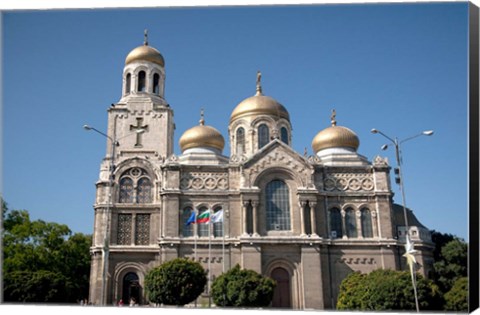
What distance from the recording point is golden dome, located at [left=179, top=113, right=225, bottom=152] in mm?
42875

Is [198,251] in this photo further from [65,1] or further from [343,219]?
[65,1]

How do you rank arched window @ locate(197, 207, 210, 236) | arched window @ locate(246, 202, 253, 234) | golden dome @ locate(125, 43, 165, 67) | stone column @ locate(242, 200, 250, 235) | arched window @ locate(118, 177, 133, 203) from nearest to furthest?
1. stone column @ locate(242, 200, 250, 235)
2. arched window @ locate(246, 202, 253, 234)
3. arched window @ locate(197, 207, 210, 236)
4. arched window @ locate(118, 177, 133, 203)
5. golden dome @ locate(125, 43, 165, 67)

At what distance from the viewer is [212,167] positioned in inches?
1533

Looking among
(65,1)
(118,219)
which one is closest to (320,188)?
(118,219)

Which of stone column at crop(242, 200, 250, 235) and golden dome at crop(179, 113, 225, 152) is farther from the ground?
golden dome at crop(179, 113, 225, 152)

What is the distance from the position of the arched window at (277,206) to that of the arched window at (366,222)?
5.92m

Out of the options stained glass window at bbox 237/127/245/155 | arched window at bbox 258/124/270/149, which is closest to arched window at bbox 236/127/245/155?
stained glass window at bbox 237/127/245/155

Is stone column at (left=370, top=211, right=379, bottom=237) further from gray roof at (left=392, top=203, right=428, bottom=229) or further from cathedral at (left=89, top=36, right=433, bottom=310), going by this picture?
gray roof at (left=392, top=203, right=428, bottom=229)

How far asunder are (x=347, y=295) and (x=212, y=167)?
14261 millimetres

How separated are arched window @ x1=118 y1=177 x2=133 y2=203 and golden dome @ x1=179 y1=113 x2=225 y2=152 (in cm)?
597

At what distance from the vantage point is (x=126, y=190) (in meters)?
39.7

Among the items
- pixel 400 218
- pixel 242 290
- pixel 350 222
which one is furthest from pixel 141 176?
pixel 400 218

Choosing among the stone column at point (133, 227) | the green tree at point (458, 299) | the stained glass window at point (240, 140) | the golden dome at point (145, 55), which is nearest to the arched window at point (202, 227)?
the stone column at point (133, 227)

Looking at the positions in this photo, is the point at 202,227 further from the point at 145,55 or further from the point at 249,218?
the point at 145,55
